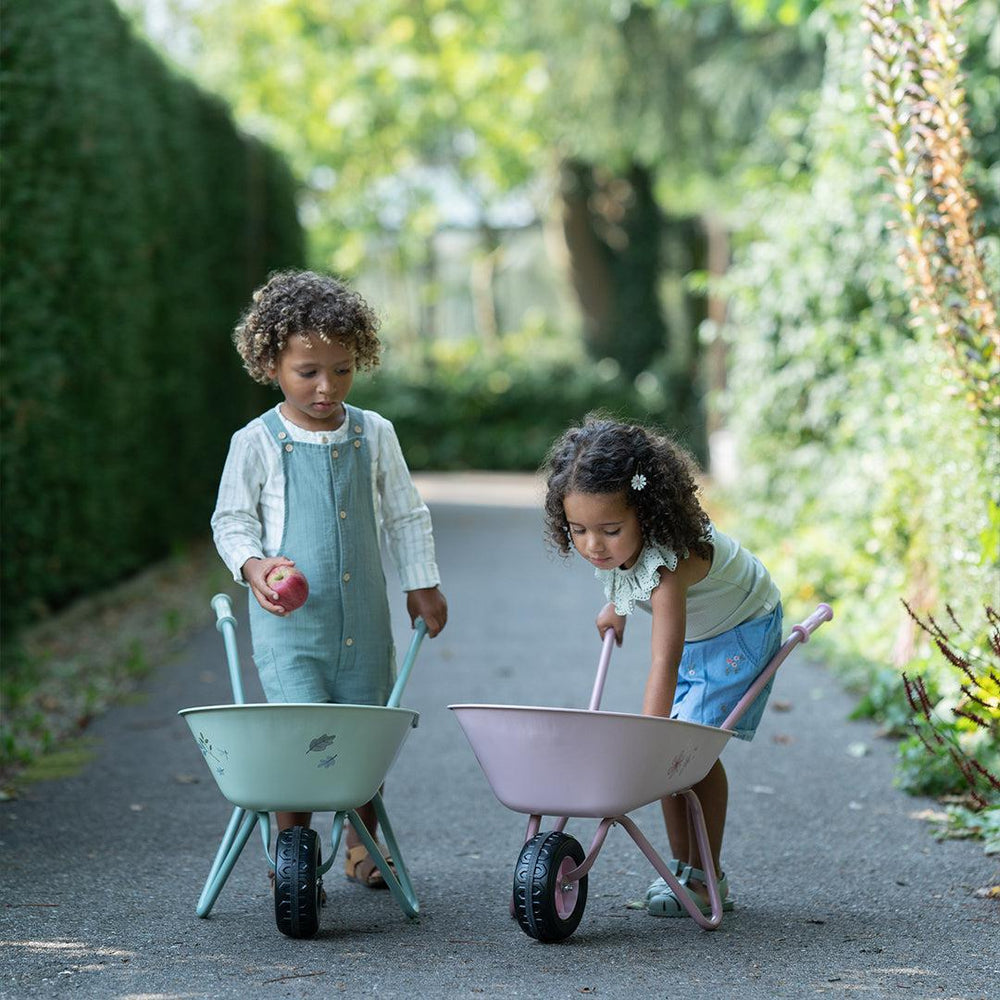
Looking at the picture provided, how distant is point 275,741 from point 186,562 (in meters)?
7.69

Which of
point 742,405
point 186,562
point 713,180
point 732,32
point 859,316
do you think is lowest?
point 186,562

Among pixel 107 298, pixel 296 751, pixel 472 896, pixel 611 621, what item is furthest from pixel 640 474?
pixel 107 298

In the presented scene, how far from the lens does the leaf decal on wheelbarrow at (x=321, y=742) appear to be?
3270 mm

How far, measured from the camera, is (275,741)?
326 centimetres

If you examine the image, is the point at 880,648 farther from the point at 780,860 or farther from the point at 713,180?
the point at 713,180

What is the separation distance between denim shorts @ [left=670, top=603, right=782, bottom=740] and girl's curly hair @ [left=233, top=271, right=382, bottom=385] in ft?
3.71

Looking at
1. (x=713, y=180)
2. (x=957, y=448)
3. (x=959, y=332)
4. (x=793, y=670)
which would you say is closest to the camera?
(x=959, y=332)

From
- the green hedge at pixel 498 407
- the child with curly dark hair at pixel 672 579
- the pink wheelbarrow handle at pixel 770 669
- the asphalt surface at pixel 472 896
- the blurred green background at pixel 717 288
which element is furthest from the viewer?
the green hedge at pixel 498 407

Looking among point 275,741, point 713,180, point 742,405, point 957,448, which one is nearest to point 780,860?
point 275,741

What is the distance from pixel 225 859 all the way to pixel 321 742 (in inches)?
18.7

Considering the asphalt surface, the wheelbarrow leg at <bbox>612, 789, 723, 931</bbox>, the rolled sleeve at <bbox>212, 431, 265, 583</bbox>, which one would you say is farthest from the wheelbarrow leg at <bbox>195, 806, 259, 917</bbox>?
the wheelbarrow leg at <bbox>612, 789, 723, 931</bbox>

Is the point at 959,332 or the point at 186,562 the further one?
the point at 186,562

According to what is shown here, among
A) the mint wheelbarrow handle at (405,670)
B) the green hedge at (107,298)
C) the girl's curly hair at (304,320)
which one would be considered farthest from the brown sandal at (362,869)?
the green hedge at (107,298)

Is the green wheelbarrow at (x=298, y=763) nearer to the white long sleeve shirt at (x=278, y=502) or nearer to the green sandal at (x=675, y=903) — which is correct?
the white long sleeve shirt at (x=278, y=502)
